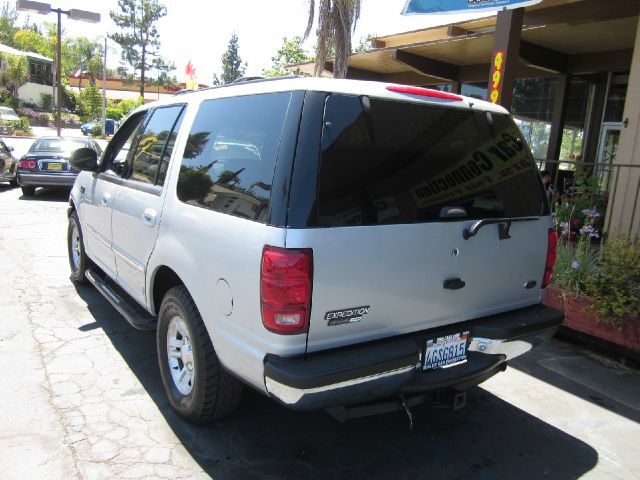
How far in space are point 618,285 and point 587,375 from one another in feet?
2.60

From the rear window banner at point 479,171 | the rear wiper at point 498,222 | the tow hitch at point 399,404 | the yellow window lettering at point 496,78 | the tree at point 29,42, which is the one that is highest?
the tree at point 29,42

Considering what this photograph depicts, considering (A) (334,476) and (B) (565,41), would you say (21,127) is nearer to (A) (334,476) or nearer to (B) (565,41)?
(B) (565,41)

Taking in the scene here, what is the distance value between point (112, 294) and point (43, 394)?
984 mm

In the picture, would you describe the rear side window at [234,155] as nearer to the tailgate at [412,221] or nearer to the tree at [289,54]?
the tailgate at [412,221]

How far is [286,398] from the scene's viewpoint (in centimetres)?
231

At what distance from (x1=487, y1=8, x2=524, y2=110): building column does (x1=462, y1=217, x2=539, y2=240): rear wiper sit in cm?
365

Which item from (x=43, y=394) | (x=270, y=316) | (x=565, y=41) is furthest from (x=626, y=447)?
(x=565, y=41)

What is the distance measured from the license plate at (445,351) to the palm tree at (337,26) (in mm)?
10426

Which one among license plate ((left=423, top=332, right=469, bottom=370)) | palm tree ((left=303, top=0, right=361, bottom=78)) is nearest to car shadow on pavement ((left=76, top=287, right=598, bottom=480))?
license plate ((left=423, top=332, right=469, bottom=370))

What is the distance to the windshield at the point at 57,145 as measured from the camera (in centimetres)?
1238

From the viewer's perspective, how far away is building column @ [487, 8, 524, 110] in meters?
6.16

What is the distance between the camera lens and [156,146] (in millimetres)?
3699

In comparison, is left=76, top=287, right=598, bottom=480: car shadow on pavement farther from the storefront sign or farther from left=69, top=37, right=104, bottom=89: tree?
left=69, top=37, right=104, bottom=89: tree

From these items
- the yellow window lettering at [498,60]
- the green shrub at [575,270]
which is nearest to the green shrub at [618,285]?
the green shrub at [575,270]
